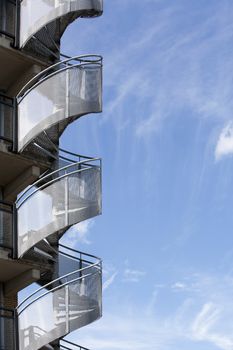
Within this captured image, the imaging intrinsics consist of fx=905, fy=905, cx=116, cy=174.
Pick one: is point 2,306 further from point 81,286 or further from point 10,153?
point 10,153

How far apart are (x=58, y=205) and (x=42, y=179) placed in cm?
117

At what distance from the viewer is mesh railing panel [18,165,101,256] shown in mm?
18656

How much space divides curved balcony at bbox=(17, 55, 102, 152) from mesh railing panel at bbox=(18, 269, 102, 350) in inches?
132

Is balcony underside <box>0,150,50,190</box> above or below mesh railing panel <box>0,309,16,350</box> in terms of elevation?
above

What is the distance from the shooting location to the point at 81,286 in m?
18.8

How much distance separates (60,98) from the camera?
63.9 ft

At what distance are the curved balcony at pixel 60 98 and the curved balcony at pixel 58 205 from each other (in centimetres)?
108

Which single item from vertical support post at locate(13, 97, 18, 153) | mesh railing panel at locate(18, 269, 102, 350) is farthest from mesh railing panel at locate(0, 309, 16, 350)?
vertical support post at locate(13, 97, 18, 153)

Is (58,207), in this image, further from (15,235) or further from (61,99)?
(61,99)

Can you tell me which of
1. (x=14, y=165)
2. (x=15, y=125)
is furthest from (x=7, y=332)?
(x=15, y=125)

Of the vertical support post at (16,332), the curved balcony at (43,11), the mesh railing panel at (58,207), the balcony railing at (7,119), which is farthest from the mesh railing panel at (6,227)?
the curved balcony at (43,11)

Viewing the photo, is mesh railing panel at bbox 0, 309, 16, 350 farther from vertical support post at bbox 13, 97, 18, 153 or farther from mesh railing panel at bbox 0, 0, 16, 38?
mesh railing panel at bbox 0, 0, 16, 38

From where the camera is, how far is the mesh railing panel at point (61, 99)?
1934cm

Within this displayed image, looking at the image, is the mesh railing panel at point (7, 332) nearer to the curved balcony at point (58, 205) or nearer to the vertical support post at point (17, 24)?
the curved balcony at point (58, 205)
